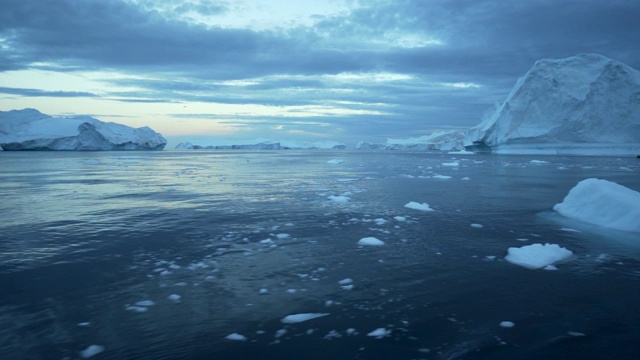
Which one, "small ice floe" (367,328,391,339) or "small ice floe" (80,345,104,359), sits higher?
"small ice floe" (367,328,391,339)

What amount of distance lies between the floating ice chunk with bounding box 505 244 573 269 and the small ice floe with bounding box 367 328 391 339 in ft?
8.78

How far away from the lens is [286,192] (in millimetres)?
12438

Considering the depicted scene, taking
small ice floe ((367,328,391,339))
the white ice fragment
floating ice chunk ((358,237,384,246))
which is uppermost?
floating ice chunk ((358,237,384,246))

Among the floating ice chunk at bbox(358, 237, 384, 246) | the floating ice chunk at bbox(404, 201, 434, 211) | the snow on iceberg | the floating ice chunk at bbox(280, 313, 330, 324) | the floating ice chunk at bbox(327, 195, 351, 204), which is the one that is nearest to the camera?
the floating ice chunk at bbox(280, 313, 330, 324)

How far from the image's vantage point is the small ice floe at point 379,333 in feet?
10.5

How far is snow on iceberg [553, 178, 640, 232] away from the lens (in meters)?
7.02

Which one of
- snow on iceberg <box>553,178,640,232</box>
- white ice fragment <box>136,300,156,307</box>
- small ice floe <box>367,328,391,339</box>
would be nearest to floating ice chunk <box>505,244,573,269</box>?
snow on iceberg <box>553,178,640,232</box>

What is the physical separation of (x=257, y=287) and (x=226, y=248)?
5.50 feet

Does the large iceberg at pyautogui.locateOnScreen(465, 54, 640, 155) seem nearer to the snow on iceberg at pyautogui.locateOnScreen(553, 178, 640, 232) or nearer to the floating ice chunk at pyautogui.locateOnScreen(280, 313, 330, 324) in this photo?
the snow on iceberg at pyautogui.locateOnScreen(553, 178, 640, 232)

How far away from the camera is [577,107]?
43656 millimetres

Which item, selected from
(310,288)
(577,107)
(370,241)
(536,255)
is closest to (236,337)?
(310,288)

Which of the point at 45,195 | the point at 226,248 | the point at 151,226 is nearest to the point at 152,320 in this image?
the point at 226,248

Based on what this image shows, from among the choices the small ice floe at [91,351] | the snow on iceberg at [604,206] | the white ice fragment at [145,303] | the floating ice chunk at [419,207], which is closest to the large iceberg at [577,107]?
the snow on iceberg at [604,206]

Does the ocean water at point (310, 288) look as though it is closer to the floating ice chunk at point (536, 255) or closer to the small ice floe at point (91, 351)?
the small ice floe at point (91, 351)
